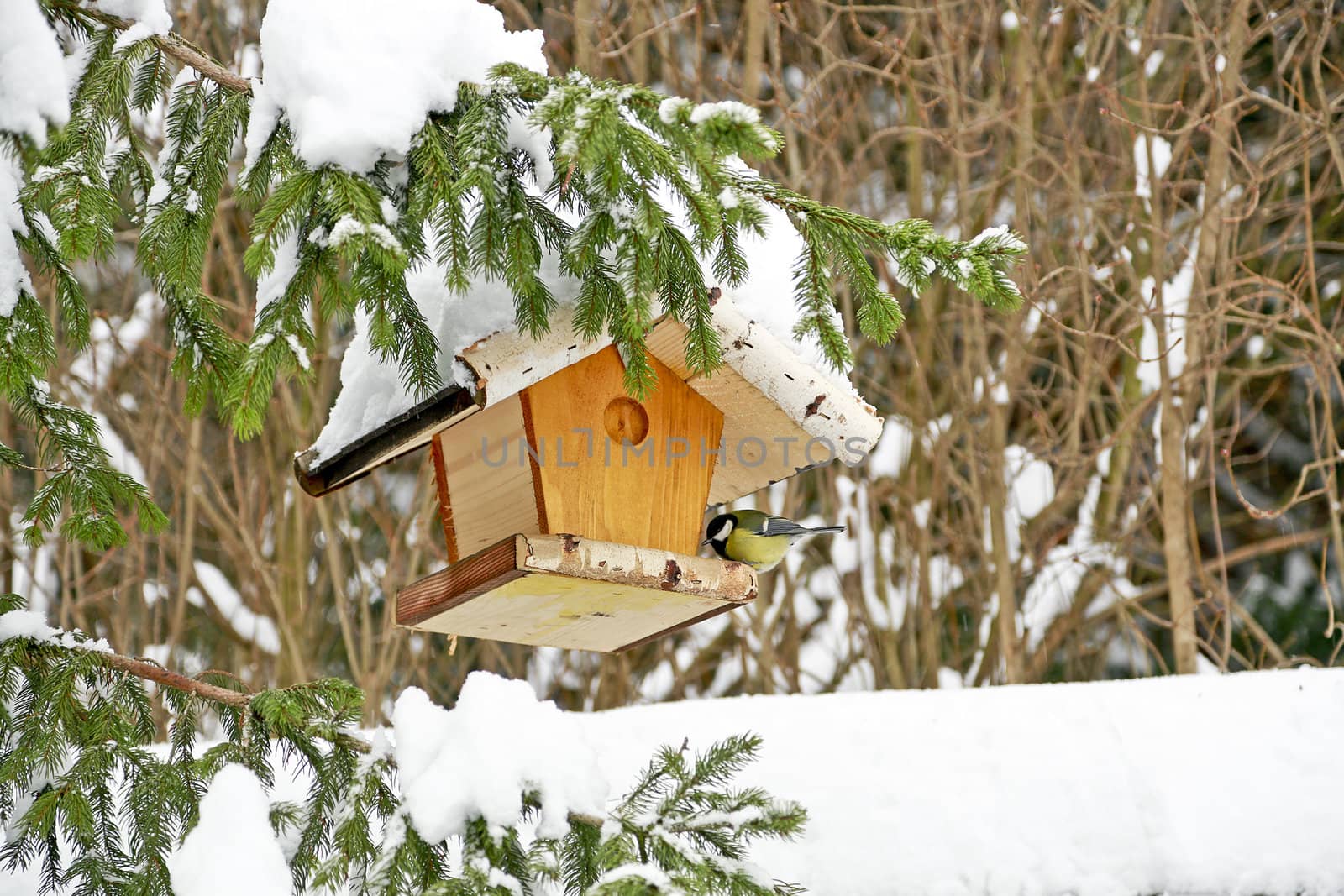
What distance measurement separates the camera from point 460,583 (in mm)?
2357

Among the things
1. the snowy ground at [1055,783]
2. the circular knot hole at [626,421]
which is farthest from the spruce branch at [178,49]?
the snowy ground at [1055,783]

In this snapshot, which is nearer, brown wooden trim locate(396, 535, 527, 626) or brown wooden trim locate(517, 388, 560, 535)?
brown wooden trim locate(396, 535, 527, 626)

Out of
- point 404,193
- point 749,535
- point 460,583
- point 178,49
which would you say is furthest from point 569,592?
point 178,49

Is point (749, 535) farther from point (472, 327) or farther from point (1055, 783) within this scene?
point (1055, 783)

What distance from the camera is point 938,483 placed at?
5.61 m

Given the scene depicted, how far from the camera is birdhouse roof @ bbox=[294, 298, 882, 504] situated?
216cm

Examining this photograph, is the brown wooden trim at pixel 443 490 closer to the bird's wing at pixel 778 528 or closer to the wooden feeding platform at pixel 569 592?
the wooden feeding platform at pixel 569 592

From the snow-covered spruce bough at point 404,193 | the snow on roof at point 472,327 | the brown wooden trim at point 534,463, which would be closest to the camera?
the snow-covered spruce bough at point 404,193

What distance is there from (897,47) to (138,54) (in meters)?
3.80

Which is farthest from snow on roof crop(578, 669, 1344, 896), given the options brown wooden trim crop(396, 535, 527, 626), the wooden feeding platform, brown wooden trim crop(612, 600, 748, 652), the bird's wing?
brown wooden trim crop(396, 535, 527, 626)

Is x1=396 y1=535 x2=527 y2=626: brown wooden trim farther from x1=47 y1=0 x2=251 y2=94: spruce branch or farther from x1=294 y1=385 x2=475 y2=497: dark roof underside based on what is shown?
x1=47 y1=0 x2=251 y2=94: spruce branch

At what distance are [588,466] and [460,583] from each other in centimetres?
33

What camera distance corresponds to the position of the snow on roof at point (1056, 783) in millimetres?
3336

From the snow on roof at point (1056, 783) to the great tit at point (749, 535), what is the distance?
37.9 inches
